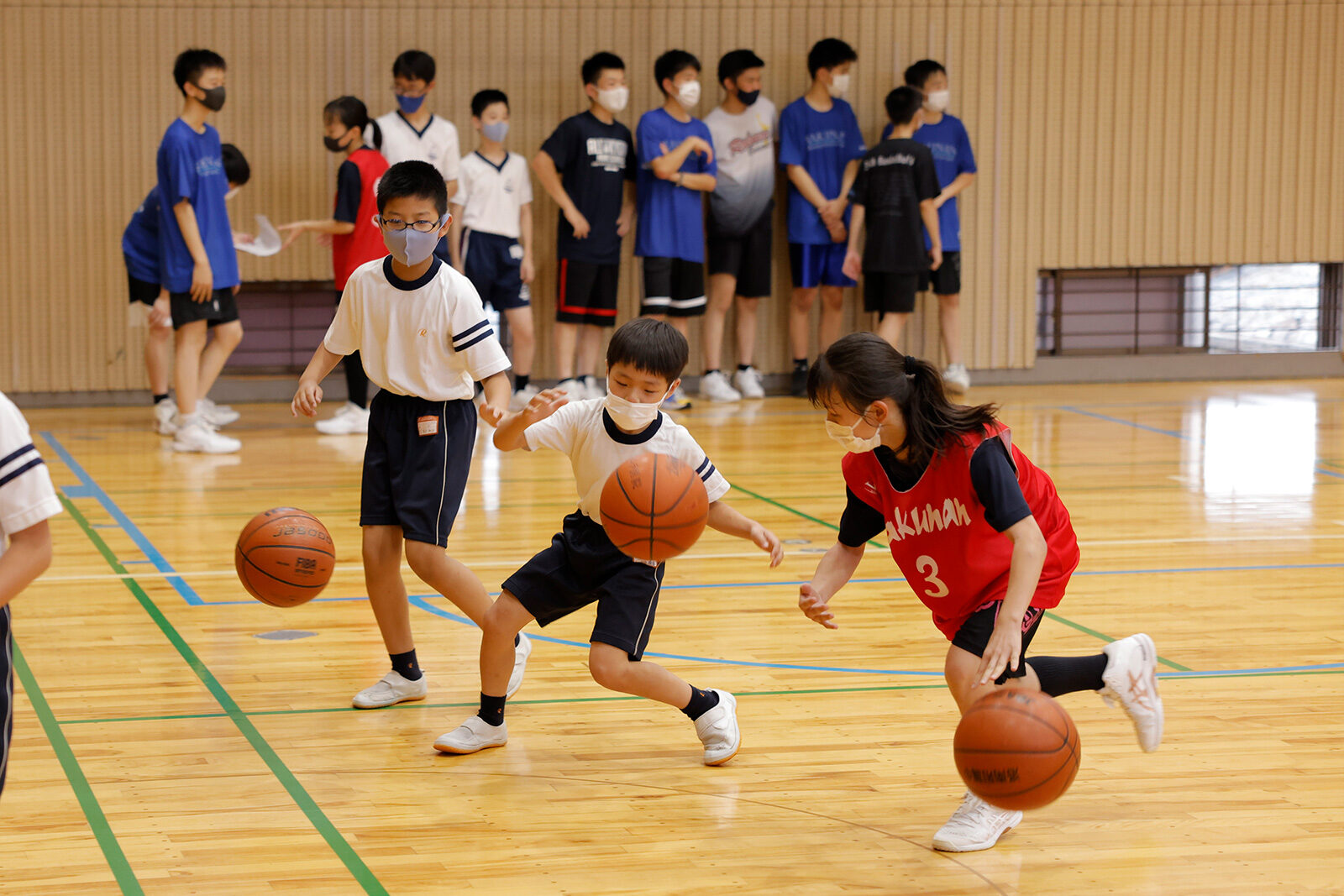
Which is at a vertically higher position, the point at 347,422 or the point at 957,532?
the point at 957,532

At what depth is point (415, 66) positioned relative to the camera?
889cm

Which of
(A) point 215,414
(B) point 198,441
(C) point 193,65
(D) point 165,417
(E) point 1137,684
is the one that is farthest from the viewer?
(A) point 215,414

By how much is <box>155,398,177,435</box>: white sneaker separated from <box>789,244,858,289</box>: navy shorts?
13.9ft

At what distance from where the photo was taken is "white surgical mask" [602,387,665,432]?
3.19 metres

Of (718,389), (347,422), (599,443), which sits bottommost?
(347,422)

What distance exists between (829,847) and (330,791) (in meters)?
1.05

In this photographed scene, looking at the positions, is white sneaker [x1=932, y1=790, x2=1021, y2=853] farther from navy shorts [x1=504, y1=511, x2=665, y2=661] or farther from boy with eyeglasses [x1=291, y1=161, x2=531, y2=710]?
boy with eyeglasses [x1=291, y1=161, x2=531, y2=710]

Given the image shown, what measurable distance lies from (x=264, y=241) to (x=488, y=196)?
4.79ft

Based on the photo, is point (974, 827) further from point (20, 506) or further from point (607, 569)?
point (20, 506)

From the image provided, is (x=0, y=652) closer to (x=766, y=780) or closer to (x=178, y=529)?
(x=766, y=780)

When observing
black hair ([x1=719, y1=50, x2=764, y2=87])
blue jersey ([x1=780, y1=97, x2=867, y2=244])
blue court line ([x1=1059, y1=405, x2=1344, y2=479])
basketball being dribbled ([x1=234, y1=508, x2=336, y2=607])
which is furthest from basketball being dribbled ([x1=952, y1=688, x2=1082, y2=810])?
blue jersey ([x1=780, y1=97, x2=867, y2=244])

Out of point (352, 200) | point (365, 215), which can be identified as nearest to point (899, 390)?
point (365, 215)

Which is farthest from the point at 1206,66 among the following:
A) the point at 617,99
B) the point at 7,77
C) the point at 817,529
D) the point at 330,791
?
the point at 330,791

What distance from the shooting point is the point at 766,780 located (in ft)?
10.4
